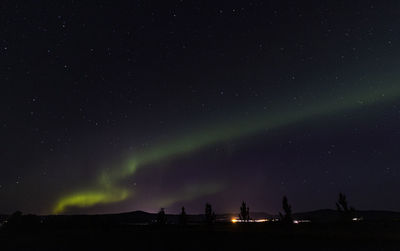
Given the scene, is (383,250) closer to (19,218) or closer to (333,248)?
(333,248)

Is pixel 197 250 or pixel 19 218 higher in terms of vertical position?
pixel 19 218

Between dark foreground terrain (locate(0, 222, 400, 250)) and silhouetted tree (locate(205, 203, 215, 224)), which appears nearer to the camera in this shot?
dark foreground terrain (locate(0, 222, 400, 250))

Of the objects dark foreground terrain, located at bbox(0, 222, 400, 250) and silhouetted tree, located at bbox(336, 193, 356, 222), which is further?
silhouetted tree, located at bbox(336, 193, 356, 222)

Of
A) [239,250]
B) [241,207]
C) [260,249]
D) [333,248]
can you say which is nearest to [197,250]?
[239,250]

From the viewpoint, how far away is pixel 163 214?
7250 cm

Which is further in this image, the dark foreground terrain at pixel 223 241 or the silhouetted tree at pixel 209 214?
the silhouetted tree at pixel 209 214

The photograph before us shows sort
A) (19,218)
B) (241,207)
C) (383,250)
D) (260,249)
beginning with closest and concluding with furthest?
(383,250)
(260,249)
(19,218)
(241,207)

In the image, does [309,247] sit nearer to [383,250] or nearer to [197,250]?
[383,250]

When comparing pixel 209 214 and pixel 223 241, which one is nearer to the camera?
pixel 223 241

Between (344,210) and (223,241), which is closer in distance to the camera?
(223,241)

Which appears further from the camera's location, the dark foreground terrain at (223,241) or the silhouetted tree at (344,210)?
the silhouetted tree at (344,210)

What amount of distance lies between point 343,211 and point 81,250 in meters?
61.9

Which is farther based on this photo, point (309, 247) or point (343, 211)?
point (343, 211)

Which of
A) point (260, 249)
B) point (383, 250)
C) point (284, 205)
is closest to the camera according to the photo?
point (383, 250)
